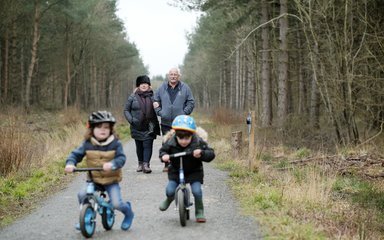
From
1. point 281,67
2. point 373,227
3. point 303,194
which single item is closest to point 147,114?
point 303,194

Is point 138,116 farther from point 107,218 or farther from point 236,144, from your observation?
point 107,218

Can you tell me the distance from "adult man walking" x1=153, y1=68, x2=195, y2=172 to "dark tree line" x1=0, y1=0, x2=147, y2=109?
19.5 metres

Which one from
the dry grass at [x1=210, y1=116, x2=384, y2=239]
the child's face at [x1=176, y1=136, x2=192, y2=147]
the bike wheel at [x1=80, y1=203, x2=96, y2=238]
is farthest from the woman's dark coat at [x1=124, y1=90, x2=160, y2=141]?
the bike wheel at [x1=80, y1=203, x2=96, y2=238]

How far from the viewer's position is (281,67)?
1844 cm

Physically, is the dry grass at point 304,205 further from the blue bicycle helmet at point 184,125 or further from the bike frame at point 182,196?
the blue bicycle helmet at point 184,125

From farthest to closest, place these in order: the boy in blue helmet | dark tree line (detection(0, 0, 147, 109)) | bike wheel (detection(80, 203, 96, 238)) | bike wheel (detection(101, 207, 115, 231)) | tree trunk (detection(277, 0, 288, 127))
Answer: dark tree line (detection(0, 0, 147, 109)), tree trunk (detection(277, 0, 288, 127)), the boy in blue helmet, bike wheel (detection(101, 207, 115, 231)), bike wheel (detection(80, 203, 96, 238))

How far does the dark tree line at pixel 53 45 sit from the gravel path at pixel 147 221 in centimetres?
2093

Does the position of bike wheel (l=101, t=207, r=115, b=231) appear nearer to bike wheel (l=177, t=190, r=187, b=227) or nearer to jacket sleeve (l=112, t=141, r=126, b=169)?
jacket sleeve (l=112, t=141, r=126, b=169)

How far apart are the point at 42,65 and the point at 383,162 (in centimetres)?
4063

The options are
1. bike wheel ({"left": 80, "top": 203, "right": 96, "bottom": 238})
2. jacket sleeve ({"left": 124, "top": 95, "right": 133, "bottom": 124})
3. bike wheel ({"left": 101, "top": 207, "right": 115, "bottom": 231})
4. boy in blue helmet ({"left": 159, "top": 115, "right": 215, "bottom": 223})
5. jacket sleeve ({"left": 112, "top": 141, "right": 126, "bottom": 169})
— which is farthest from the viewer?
jacket sleeve ({"left": 124, "top": 95, "right": 133, "bottom": 124})

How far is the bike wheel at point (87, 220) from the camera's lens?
5230 mm

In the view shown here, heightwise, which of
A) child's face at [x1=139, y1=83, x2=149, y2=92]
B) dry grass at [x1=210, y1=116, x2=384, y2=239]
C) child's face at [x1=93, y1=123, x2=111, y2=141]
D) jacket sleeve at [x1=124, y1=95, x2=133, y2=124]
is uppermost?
child's face at [x1=139, y1=83, x2=149, y2=92]

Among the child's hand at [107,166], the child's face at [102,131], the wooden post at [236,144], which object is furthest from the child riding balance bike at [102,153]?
the wooden post at [236,144]

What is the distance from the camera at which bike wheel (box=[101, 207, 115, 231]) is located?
5671 millimetres
